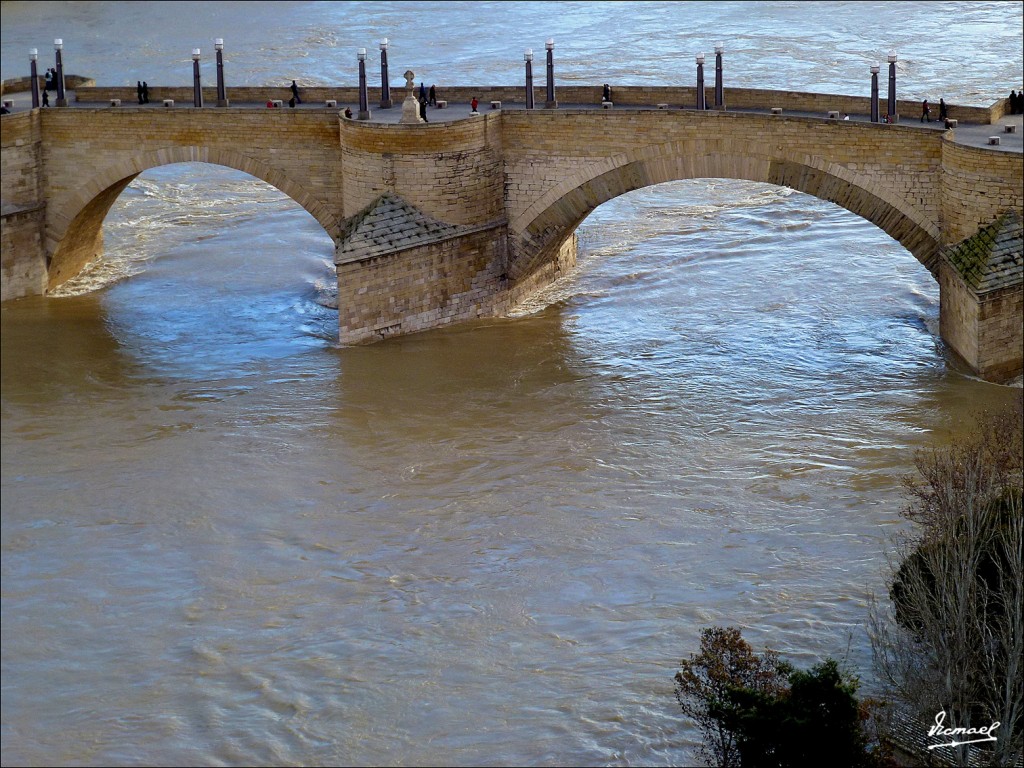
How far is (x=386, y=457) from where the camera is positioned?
2152 cm

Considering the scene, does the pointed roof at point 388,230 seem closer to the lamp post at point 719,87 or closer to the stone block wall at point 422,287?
the stone block wall at point 422,287

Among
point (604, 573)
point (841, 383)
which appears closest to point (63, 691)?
point (604, 573)

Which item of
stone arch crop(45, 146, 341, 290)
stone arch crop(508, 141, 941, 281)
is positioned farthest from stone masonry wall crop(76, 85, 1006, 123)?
stone arch crop(45, 146, 341, 290)

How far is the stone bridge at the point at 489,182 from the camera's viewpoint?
23062mm

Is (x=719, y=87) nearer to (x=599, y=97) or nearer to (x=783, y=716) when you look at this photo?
(x=599, y=97)

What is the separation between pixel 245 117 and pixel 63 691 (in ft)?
44.0

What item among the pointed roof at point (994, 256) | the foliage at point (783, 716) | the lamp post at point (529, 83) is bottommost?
the foliage at point (783, 716)

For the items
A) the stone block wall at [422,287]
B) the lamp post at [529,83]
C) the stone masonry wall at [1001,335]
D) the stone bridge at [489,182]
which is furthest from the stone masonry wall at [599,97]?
the stone masonry wall at [1001,335]

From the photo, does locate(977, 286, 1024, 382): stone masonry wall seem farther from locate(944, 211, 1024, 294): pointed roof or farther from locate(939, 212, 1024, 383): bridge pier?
locate(944, 211, 1024, 294): pointed roof

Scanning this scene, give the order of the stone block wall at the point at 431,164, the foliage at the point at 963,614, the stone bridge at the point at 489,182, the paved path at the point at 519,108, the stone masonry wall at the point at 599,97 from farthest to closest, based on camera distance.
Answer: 1. the stone block wall at the point at 431,164
2. the stone masonry wall at the point at 599,97
3. the paved path at the point at 519,108
4. the stone bridge at the point at 489,182
5. the foliage at the point at 963,614

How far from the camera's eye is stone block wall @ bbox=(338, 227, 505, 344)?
995 inches

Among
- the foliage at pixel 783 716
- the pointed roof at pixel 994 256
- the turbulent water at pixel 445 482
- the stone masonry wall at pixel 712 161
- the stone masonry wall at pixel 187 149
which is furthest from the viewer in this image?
the stone masonry wall at pixel 187 149

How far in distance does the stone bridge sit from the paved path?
34 centimetres

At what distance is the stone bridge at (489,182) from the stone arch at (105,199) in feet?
0.12
